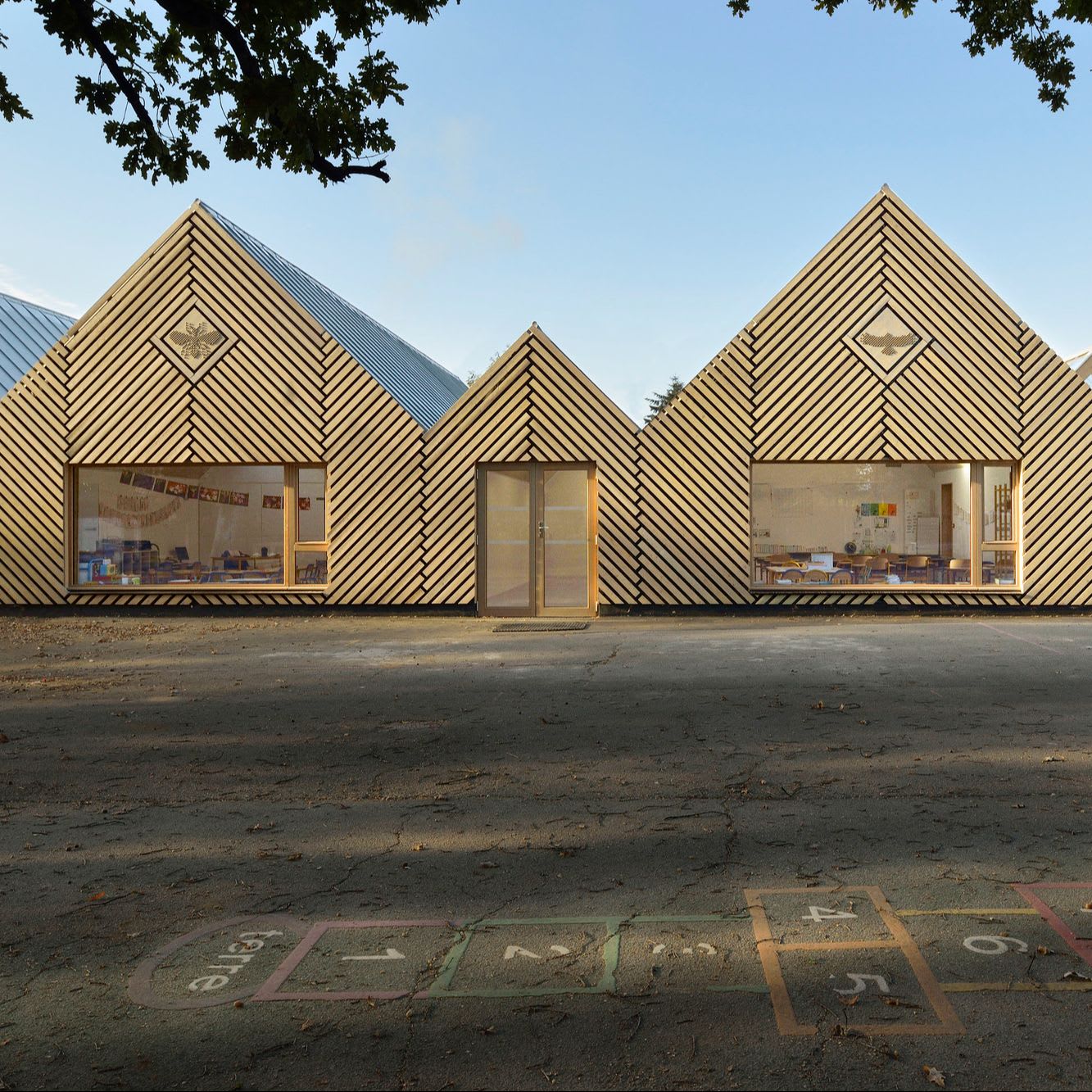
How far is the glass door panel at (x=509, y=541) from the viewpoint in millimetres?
17344

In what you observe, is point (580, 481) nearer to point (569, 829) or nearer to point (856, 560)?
point (856, 560)

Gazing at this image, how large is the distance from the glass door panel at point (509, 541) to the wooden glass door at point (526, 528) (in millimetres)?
13

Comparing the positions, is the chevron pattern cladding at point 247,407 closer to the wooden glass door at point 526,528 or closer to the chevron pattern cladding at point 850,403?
the wooden glass door at point 526,528

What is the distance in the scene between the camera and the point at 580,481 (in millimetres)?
17359

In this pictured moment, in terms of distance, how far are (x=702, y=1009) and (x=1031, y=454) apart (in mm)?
15838

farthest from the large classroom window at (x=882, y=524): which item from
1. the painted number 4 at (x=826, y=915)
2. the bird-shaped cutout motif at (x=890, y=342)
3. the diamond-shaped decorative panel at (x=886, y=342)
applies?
the painted number 4 at (x=826, y=915)

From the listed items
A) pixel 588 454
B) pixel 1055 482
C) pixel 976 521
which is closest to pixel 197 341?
pixel 588 454

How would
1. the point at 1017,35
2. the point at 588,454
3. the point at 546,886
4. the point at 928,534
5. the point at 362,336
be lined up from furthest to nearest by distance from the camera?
the point at 362,336
the point at 928,534
the point at 588,454
the point at 1017,35
the point at 546,886

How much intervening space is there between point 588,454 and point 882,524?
496 centimetres

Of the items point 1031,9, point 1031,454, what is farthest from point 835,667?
point 1031,454

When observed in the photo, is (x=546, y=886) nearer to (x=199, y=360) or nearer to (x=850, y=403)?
(x=850, y=403)

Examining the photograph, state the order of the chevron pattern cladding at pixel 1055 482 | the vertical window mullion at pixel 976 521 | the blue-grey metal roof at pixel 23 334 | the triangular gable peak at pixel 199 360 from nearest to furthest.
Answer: the chevron pattern cladding at pixel 1055 482 → the vertical window mullion at pixel 976 521 → the triangular gable peak at pixel 199 360 → the blue-grey metal roof at pixel 23 334

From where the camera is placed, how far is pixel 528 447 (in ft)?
56.4

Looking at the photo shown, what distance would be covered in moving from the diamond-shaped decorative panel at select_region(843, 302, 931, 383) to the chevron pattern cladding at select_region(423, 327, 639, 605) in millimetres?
3947
